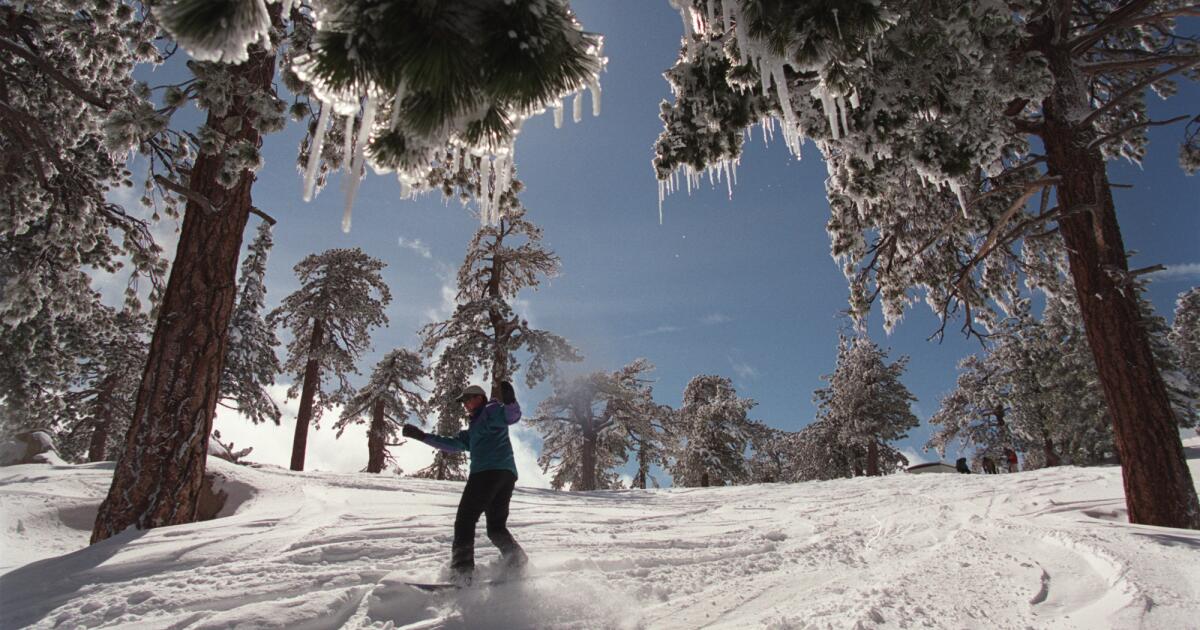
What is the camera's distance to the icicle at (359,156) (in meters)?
1.91

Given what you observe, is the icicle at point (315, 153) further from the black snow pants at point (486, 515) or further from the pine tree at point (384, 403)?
→ the pine tree at point (384, 403)

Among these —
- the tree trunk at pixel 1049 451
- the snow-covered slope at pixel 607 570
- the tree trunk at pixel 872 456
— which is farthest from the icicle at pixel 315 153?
the tree trunk at pixel 1049 451

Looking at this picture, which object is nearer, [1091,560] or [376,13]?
[376,13]

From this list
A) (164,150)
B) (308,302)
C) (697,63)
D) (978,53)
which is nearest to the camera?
(978,53)

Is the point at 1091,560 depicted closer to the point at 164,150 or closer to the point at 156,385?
the point at 156,385

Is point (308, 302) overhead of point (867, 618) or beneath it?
overhead

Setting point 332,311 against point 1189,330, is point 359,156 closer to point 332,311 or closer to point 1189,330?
point 332,311

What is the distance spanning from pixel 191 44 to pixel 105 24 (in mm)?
8482

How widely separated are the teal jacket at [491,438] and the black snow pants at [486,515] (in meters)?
0.08

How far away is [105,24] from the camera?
7398 mm

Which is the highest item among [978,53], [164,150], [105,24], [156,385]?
[105,24]

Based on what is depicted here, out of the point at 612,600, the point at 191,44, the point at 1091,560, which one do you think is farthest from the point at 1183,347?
the point at 191,44

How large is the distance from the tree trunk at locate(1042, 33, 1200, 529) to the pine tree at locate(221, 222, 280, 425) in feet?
73.1

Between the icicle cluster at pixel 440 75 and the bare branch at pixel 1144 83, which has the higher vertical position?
the bare branch at pixel 1144 83
